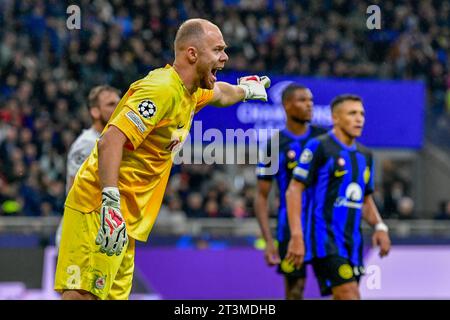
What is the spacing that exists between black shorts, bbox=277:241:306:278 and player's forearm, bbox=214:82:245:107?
252 centimetres

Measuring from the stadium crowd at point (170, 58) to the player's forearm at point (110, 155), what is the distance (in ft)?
21.8

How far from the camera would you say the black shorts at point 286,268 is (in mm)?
8664

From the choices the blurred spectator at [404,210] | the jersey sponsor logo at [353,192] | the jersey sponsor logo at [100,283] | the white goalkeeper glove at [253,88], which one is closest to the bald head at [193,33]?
the white goalkeeper glove at [253,88]

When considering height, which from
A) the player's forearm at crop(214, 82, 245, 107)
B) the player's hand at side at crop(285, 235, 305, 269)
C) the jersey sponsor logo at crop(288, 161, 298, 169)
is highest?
the player's forearm at crop(214, 82, 245, 107)

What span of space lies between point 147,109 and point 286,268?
3477mm

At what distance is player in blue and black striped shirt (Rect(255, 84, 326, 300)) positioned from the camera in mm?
8719

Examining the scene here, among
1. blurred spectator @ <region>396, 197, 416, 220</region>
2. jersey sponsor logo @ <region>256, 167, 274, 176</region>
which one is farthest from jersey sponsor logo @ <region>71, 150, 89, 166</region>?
blurred spectator @ <region>396, 197, 416, 220</region>

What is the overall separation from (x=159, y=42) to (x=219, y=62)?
1115 centimetres

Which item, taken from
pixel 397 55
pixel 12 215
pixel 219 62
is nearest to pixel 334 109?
pixel 219 62

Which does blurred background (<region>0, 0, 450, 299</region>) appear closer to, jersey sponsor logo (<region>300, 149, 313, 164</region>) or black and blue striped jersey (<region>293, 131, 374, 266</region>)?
black and blue striped jersey (<region>293, 131, 374, 266</region>)

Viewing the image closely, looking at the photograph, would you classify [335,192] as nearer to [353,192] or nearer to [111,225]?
[353,192]

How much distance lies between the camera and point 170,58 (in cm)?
1712

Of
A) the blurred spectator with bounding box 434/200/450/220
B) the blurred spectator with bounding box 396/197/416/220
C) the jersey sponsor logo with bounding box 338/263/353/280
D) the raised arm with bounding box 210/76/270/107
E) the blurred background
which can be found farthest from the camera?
the blurred spectator with bounding box 434/200/450/220

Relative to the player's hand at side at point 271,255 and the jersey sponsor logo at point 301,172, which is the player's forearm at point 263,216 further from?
the jersey sponsor logo at point 301,172
